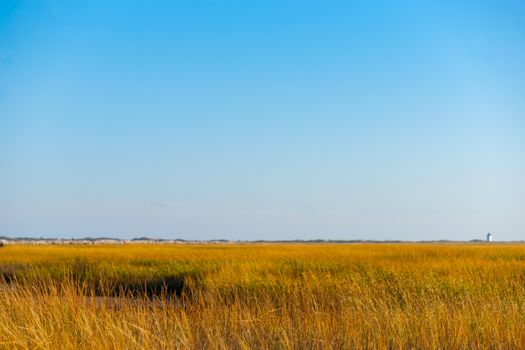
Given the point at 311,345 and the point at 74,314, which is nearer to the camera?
the point at 311,345

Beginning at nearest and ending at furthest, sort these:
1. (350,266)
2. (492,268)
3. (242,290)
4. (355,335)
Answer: (355,335) < (242,290) < (492,268) < (350,266)

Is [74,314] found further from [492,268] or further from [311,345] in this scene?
[492,268]

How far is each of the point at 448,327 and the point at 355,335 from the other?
1.27 metres

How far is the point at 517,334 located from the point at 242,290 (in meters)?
8.68

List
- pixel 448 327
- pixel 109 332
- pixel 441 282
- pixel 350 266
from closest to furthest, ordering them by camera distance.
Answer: pixel 109 332 → pixel 448 327 → pixel 441 282 → pixel 350 266

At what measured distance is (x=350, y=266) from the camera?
833 inches

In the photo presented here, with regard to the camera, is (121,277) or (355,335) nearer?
(355,335)

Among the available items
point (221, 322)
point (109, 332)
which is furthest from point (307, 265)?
point (109, 332)

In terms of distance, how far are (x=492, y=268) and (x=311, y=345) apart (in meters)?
Result: 14.0

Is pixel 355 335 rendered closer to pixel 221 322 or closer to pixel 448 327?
pixel 448 327

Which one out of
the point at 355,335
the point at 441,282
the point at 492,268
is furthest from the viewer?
the point at 492,268

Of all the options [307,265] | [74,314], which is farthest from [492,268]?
[74,314]

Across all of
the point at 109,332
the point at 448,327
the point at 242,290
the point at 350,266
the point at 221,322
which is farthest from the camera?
the point at 350,266

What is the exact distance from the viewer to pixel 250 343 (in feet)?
24.5
